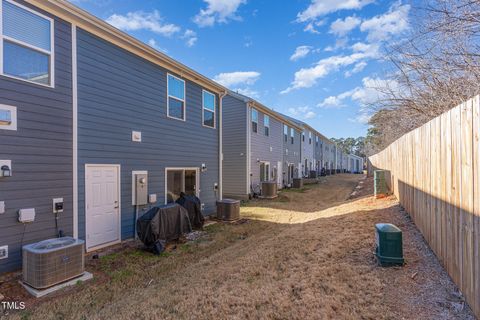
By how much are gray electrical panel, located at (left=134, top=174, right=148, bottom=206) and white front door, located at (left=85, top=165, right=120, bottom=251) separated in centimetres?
51

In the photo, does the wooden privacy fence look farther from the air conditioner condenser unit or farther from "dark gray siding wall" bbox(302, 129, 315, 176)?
"dark gray siding wall" bbox(302, 129, 315, 176)

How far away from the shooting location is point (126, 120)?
6770 mm

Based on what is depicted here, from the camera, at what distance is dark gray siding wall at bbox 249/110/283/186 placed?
49.5 feet

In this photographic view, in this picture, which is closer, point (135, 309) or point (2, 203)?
point (135, 309)

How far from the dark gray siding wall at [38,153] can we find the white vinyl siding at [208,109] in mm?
5051

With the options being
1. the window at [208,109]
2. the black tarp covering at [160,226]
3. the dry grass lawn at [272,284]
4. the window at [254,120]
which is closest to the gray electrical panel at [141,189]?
the black tarp covering at [160,226]

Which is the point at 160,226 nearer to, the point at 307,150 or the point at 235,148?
the point at 235,148

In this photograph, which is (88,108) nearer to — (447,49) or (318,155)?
(447,49)

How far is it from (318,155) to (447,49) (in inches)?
1136

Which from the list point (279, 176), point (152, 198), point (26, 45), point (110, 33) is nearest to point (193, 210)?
point (152, 198)

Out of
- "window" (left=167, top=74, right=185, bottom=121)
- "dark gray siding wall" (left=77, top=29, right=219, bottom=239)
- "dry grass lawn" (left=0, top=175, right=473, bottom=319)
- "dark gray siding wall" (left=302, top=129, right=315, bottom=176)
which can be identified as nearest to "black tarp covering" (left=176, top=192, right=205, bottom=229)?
"dark gray siding wall" (left=77, top=29, right=219, bottom=239)

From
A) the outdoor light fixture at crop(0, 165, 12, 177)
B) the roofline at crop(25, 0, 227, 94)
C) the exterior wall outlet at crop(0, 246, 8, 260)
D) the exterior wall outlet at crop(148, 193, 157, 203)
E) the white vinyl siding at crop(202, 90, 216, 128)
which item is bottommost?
the exterior wall outlet at crop(0, 246, 8, 260)

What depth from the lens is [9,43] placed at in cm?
457

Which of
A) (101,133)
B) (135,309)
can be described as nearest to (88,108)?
(101,133)
